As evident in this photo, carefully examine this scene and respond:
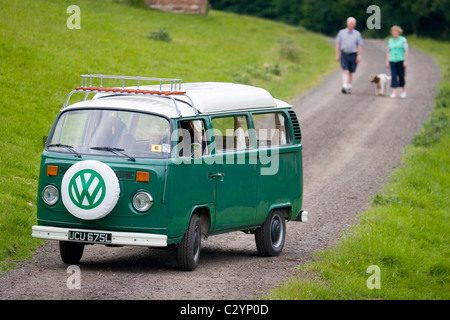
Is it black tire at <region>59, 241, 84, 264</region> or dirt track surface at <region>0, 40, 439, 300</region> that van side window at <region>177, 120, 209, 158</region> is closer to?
dirt track surface at <region>0, 40, 439, 300</region>

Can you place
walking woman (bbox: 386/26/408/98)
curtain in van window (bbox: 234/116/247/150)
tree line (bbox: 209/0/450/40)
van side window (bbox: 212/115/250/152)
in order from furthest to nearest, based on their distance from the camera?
tree line (bbox: 209/0/450/40) → walking woman (bbox: 386/26/408/98) → curtain in van window (bbox: 234/116/247/150) → van side window (bbox: 212/115/250/152)

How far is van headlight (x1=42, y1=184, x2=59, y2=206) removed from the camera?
973 cm

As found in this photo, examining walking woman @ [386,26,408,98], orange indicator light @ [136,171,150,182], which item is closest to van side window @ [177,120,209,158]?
orange indicator light @ [136,171,150,182]

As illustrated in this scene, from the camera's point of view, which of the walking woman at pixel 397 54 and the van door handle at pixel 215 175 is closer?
the van door handle at pixel 215 175

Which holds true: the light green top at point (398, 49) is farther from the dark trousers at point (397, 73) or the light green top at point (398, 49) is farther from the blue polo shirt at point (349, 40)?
the blue polo shirt at point (349, 40)

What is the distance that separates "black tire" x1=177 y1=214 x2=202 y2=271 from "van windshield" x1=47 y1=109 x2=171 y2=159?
974 mm

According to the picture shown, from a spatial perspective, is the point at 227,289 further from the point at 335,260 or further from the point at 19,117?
the point at 19,117

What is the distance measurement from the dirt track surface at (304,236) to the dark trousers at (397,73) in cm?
57

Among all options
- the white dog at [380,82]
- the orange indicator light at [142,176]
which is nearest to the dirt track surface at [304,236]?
the white dog at [380,82]

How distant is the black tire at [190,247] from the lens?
9.95 metres

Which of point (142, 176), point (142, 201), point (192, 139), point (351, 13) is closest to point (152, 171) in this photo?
point (142, 176)

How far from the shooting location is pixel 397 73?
2739 cm

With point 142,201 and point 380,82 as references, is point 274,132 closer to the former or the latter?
point 142,201

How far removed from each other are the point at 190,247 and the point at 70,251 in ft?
5.10
